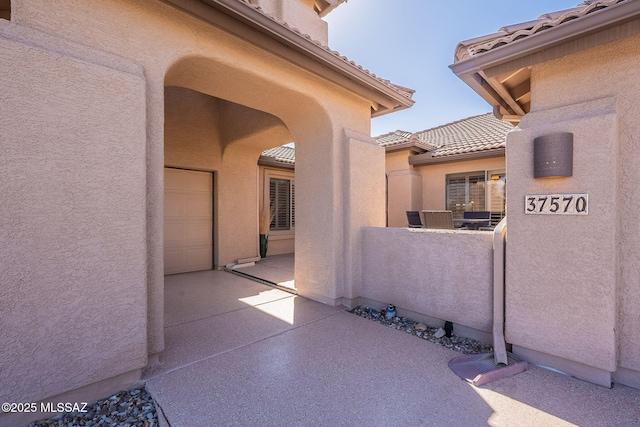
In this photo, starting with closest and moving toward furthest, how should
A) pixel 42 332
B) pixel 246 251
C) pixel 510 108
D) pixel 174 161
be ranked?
pixel 42 332, pixel 510 108, pixel 174 161, pixel 246 251

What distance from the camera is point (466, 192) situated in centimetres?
1070

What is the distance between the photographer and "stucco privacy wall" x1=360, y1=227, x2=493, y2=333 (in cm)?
389

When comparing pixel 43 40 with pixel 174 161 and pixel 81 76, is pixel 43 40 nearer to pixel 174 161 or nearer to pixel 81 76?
pixel 81 76

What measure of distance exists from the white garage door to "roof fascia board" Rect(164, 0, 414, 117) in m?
5.35

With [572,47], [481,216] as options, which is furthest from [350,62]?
[481,216]

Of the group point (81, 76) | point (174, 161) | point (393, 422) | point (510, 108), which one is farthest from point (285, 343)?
point (174, 161)

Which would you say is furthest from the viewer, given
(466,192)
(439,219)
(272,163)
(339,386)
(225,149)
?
(466,192)

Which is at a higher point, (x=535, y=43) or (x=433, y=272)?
(x=535, y=43)

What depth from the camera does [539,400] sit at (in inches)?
107

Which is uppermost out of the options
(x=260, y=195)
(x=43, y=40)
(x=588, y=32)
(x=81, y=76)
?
(x=588, y=32)

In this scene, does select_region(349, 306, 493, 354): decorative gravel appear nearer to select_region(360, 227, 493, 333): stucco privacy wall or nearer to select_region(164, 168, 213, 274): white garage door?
select_region(360, 227, 493, 333): stucco privacy wall

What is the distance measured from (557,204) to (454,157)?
7.71 meters

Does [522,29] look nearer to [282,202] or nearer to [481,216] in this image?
[481,216]

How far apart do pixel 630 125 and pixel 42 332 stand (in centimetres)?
604
